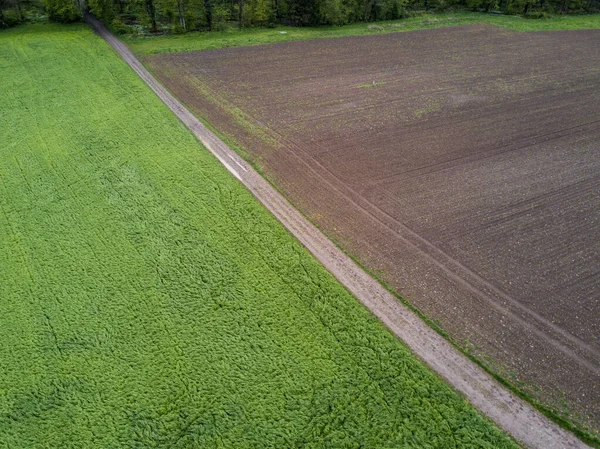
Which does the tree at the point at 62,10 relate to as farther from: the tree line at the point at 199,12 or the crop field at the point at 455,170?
the crop field at the point at 455,170

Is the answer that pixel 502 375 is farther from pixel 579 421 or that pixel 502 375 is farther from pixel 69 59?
pixel 69 59

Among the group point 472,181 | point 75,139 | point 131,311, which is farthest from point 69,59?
point 472,181

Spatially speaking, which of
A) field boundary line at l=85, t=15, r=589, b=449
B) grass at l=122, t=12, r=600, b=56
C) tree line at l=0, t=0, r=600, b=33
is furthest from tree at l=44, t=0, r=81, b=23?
field boundary line at l=85, t=15, r=589, b=449

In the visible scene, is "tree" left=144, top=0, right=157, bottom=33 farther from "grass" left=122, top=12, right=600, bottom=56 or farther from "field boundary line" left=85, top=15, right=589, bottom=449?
"field boundary line" left=85, top=15, right=589, bottom=449

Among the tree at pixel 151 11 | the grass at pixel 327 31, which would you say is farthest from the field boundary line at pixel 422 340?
the tree at pixel 151 11

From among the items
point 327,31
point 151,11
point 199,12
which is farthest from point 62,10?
point 327,31

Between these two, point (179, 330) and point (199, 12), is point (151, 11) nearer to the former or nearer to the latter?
point (199, 12)

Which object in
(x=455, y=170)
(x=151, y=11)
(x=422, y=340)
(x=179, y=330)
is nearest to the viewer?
(x=422, y=340)
